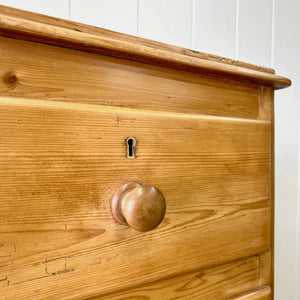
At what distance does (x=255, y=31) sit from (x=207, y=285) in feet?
2.70

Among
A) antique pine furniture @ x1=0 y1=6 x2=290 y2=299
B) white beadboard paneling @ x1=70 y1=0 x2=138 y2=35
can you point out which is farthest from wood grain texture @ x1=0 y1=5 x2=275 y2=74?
white beadboard paneling @ x1=70 y1=0 x2=138 y2=35

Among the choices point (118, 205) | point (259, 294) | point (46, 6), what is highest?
point (46, 6)

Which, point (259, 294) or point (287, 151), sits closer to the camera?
point (259, 294)

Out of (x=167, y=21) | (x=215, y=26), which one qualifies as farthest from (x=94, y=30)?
(x=215, y=26)

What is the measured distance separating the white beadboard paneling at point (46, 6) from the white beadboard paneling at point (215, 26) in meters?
0.36

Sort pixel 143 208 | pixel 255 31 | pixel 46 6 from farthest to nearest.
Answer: pixel 255 31
pixel 46 6
pixel 143 208

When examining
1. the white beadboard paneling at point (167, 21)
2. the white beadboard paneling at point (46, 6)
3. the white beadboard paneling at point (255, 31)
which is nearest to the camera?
the white beadboard paneling at point (46, 6)

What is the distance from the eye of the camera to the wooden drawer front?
26 cm

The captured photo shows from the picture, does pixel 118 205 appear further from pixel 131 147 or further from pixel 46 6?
pixel 46 6

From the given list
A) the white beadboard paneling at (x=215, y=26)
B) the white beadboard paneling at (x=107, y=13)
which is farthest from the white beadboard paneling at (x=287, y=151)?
the white beadboard paneling at (x=107, y=13)

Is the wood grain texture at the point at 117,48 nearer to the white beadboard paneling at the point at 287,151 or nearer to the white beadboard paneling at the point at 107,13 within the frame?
the white beadboard paneling at the point at 107,13

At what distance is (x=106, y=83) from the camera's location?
1.04 ft

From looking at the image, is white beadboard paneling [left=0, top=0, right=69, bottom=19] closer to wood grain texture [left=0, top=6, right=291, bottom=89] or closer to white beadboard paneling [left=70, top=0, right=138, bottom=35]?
white beadboard paneling [left=70, top=0, right=138, bottom=35]

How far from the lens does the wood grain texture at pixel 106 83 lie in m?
0.27
